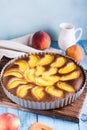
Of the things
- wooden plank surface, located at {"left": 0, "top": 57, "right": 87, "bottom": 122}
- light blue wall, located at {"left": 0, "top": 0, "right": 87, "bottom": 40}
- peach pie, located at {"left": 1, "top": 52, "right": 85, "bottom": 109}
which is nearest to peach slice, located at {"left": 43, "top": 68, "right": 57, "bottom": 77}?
peach pie, located at {"left": 1, "top": 52, "right": 85, "bottom": 109}

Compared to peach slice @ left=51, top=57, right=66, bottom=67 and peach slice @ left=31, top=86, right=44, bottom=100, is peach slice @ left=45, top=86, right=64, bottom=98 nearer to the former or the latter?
peach slice @ left=31, top=86, right=44, bottom=100

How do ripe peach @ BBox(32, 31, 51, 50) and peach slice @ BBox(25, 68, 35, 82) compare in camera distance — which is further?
ripe peach @ BBox(32, 31, 51, 50)

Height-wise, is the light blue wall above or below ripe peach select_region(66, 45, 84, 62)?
above

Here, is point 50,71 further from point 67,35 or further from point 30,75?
point 67,35

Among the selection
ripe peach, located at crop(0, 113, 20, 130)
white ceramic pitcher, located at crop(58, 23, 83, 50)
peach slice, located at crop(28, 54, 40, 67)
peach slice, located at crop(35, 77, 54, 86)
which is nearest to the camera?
ripe peach, located at crop(0, 113, 20, 130)

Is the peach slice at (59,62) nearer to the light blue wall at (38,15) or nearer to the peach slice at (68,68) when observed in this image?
the peach slice at (68,68)

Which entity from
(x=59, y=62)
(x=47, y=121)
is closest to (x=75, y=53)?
(x=59, y=62)
